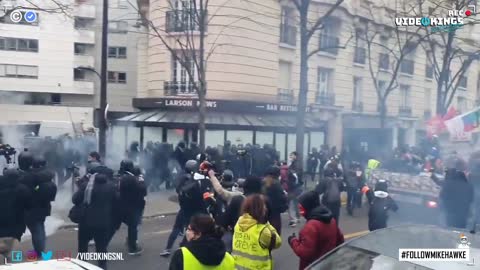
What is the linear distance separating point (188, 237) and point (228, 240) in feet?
7.31

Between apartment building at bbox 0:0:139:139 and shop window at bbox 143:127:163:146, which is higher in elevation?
apartment building at bbox 0:0:139:139

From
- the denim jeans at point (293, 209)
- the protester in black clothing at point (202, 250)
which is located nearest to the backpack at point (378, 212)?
the denim jeans at point (293, 209)

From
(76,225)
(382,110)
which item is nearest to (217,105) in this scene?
(382,110)

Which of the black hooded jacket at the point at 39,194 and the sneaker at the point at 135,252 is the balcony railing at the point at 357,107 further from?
the black hooded jacket at the point at 39,194

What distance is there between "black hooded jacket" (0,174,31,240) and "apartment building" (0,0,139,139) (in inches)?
1100

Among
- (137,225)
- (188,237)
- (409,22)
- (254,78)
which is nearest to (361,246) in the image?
Answer: (188,237)

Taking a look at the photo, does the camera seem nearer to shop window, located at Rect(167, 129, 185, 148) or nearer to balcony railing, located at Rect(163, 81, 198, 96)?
shop window, located at Rect(167, 129, 185, 148)

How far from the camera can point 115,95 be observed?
3697 centimetres

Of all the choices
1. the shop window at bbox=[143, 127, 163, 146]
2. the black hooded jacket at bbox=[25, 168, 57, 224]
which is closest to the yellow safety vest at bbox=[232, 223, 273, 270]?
the black hooded jacket at bbox=[25, 168, 57, 224]

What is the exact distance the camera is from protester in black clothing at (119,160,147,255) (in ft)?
25.6

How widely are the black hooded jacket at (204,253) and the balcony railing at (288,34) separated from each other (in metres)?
17.9

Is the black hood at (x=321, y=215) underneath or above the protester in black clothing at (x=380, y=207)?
above

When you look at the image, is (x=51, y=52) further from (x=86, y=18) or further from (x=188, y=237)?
(x=188, y=237)

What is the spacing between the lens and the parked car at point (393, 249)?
10.6 ft
